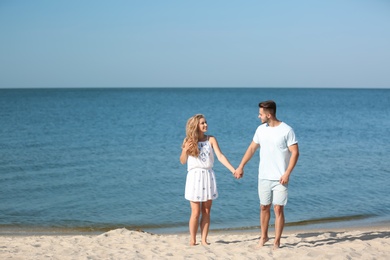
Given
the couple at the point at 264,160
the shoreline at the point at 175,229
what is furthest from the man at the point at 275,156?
the shoreline at the point at 175,229

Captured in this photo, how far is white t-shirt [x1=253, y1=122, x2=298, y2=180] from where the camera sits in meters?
6.71

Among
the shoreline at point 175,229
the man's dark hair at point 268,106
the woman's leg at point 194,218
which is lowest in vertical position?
the shoreline at point 175,229

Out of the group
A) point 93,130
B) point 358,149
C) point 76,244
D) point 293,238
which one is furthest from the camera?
point 93,130

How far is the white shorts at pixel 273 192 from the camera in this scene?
6.77 m

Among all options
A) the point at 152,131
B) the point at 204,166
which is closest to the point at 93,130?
the point at 152,131

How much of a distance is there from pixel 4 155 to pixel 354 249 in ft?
51.1

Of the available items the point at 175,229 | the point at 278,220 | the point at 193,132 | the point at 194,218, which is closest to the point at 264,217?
the point at 278,220

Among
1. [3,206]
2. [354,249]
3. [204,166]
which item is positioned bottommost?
[3,206]

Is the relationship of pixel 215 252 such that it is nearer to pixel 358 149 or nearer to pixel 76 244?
pixel 76 244

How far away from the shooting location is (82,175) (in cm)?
1602

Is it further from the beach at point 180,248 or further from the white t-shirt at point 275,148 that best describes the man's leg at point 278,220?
the white t-shirt at point 275,148

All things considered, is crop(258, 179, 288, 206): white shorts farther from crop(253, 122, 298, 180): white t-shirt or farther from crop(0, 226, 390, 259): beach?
crop(0, 226, 390, 259): beach

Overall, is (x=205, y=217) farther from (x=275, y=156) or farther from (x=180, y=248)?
(x=275, y=156)

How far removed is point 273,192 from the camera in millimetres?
6859
